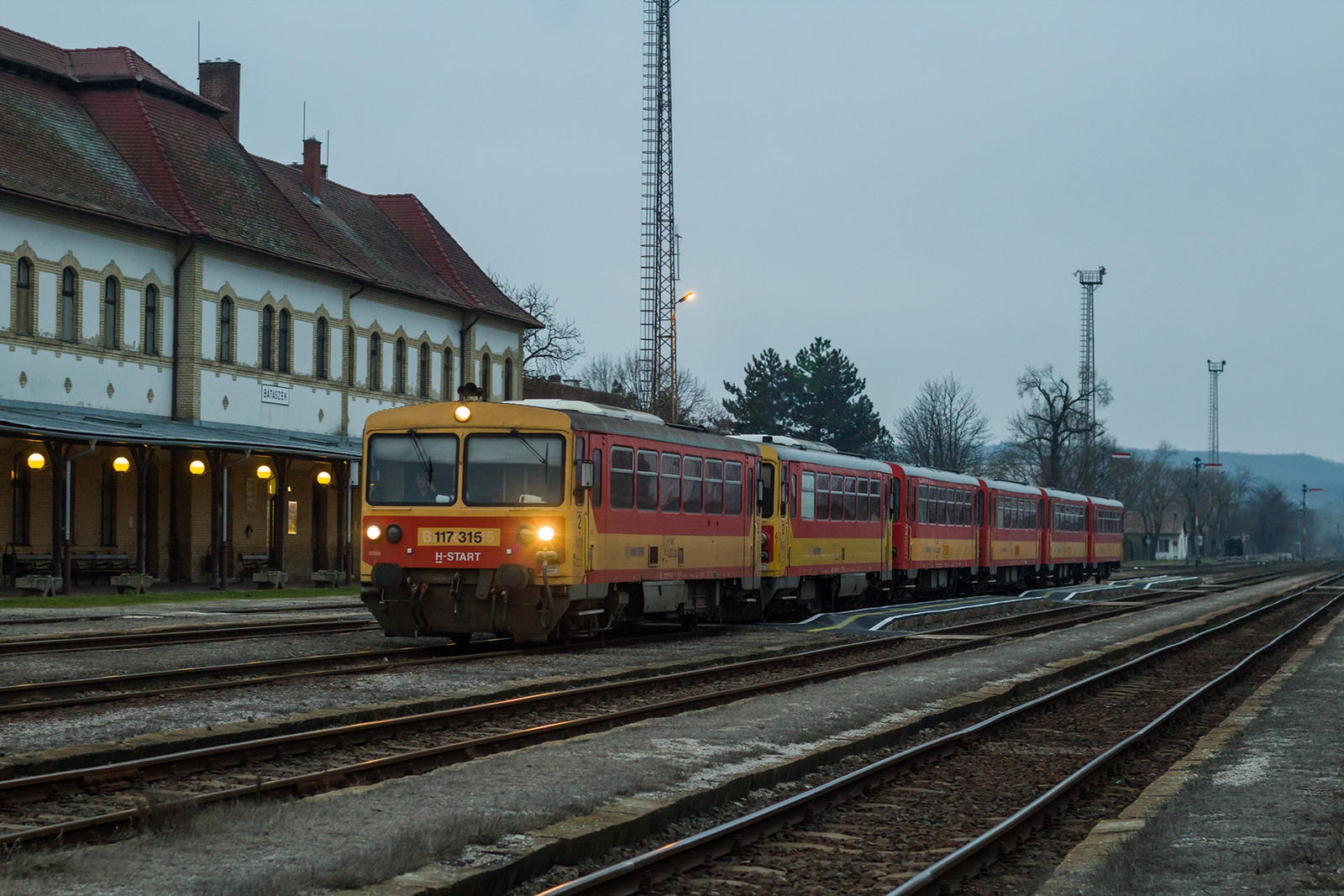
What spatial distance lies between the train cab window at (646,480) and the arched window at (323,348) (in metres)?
23.1

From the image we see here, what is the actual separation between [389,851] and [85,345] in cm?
2945

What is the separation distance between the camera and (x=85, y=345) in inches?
1329

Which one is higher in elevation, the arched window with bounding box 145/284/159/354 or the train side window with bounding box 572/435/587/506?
the arched window with bounding box 145/284/159/354

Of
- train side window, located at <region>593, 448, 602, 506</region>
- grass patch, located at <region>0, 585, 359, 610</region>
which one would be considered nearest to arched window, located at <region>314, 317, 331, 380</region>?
grass patch, located at <region>0, 585, 359, 610</region>

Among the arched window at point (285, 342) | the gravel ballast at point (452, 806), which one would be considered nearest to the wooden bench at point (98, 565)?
the arched window at point (285, 342)

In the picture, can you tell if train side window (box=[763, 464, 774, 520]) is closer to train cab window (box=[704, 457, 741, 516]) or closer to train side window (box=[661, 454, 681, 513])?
train cab window (box=[704, 457, 741, 516])

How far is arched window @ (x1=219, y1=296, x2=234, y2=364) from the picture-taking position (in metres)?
37.5

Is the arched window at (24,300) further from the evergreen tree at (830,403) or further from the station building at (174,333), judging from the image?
the evergreen tree at (830,403)

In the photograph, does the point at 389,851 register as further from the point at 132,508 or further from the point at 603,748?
the point at 132,508

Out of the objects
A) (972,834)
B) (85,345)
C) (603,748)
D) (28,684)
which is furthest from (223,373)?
(972,834)

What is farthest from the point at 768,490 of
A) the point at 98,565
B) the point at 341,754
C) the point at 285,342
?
the point at 285,342

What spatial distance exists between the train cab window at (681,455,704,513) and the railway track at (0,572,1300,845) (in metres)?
4.63

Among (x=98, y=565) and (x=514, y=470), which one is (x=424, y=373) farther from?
(x=514, y=470)

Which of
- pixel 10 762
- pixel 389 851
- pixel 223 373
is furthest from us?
pixel 223 373
